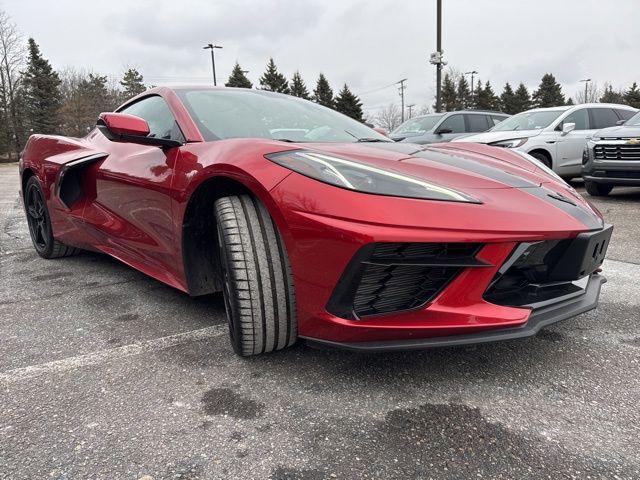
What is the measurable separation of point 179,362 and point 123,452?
23.4 inches

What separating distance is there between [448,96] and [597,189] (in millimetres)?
45454

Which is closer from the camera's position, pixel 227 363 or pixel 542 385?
pixel 542 385

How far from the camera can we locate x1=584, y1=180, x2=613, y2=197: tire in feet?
23.7

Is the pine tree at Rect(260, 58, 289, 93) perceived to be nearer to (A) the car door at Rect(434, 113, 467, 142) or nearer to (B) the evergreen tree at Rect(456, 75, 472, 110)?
(B) the evergreen tree at Rect(456, 75, 472, 110)

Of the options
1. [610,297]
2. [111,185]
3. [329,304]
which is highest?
[111,185]

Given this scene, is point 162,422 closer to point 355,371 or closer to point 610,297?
point 355,371

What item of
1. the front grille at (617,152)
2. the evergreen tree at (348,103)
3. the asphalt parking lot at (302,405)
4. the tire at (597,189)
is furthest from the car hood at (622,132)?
the evergreen tree at (348,103)

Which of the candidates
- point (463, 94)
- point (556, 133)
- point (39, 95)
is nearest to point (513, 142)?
point (556, 133)

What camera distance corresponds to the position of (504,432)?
1534mm

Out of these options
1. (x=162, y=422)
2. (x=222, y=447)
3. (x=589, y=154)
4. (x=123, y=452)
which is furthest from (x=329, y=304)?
(x=589, y=154)

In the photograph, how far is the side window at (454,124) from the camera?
33.3 feet

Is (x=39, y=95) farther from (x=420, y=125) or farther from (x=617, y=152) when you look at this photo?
(x=617, y=152)

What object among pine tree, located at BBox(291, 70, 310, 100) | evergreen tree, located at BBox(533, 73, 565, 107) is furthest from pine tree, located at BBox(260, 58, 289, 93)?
evergreen tree, located at BBox(533, 73, 565, 107)

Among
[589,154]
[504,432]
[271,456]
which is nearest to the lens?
[271,456]
